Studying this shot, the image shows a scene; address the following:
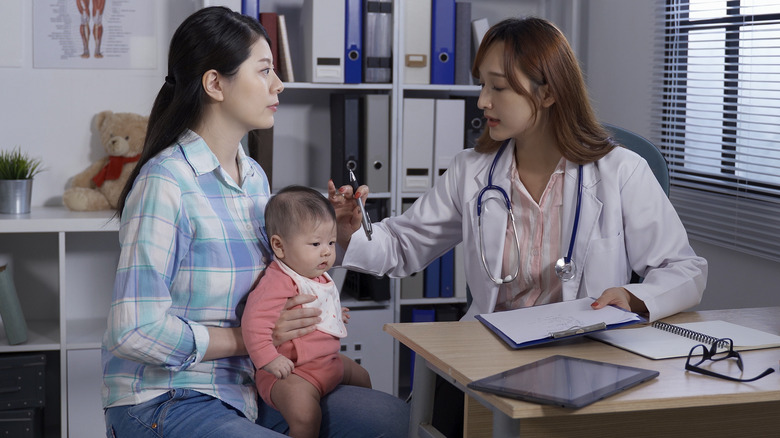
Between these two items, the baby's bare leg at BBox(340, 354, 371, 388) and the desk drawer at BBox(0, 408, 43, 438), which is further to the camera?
the desk drawer at BBox(0, 408, 43, 438)

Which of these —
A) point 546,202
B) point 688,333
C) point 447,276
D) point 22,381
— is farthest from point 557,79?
point 22,381

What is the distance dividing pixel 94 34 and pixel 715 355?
2509 mm

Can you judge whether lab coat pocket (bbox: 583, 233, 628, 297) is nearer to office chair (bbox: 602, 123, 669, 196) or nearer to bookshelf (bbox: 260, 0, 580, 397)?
office chair (bbox: 602, 123, 669, 196)

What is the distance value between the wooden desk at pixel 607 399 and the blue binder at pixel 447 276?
1.63 meters

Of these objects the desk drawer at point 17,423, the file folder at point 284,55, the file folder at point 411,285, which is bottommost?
the desk drawer at point 17,423

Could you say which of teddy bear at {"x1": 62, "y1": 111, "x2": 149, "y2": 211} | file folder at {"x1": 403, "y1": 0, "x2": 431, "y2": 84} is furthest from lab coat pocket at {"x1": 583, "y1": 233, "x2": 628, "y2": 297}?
teddy bear at {"x1": 62, "y1": 111, "x2": 149, "y2": 211}

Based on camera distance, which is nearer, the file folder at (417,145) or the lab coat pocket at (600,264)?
the lab coat pocket at (600,264)

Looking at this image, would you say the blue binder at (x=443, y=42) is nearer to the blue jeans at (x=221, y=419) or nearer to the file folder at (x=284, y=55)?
the file folder at (x=284, y=55)

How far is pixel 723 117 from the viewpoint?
103 inches

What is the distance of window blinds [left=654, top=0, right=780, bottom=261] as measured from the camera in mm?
2398

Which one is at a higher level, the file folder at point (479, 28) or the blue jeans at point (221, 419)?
the file folder at point (479, 28)

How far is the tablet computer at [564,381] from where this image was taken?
1074mm

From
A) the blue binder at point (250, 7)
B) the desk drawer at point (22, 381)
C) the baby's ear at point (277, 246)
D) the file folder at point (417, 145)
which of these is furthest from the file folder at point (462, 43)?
the desk drawer at point (22, 381)

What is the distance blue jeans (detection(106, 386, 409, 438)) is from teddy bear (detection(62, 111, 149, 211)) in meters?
1.58
